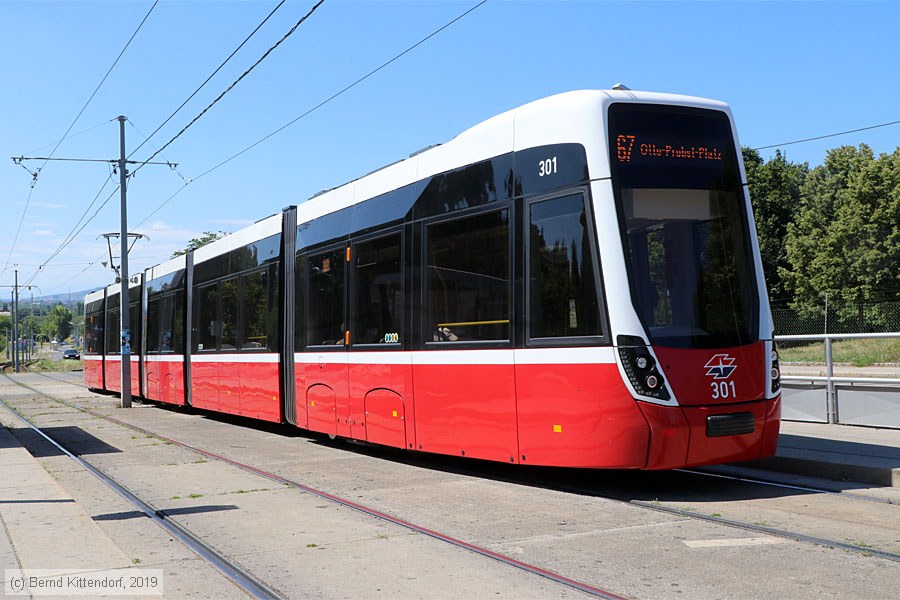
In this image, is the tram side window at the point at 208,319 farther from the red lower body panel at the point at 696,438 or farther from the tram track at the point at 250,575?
the red lower body panel at the point at 696,438

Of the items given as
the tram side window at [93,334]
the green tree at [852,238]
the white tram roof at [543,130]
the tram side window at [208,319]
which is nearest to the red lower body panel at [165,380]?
the tram side window at [208,319]

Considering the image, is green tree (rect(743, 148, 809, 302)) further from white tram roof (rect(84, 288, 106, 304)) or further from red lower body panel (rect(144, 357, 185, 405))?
red lower body panel (rect(144, 357, 185, 405))

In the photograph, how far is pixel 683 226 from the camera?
870 centimetres

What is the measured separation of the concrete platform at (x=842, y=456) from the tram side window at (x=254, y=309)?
8.24 metres

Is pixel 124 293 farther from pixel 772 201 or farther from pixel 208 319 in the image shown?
pixel 772 201

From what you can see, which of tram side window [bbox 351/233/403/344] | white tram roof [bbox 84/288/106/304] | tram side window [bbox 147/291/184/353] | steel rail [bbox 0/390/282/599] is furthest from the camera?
white tram roof [bbox 84/288/106/304]

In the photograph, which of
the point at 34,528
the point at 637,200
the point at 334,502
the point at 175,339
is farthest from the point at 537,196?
the point at 175,339

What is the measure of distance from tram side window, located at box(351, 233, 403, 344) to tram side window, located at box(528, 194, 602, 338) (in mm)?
2611

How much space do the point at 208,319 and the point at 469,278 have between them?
10.9m

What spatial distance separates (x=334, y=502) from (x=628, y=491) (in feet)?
9.06

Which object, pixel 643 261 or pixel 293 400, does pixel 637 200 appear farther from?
pixel 293 400

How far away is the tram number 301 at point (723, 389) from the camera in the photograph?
8.37 metres

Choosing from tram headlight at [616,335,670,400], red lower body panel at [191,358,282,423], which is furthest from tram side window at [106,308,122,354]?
tram headlight at [616,335,670,400]

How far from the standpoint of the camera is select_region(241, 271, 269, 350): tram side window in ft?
52.0
